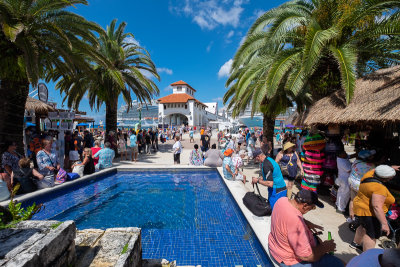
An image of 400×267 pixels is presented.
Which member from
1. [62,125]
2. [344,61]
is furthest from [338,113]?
[62,125]

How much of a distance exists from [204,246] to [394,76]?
6487 millimetres

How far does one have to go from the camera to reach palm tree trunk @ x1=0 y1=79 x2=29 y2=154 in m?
6.30

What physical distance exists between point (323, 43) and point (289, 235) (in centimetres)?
525

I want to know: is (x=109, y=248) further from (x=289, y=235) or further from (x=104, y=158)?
(x=104, y=158)

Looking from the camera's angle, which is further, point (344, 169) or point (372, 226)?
point (344, 169)

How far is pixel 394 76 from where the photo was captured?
5309 millimetres

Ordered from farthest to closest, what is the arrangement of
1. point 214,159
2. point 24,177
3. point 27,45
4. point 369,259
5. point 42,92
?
point 214,159 → point 42,92 → point 27,45 → point 24,177 → point 369,259

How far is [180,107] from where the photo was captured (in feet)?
163

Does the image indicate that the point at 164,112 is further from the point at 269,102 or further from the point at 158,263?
the point at 158,263

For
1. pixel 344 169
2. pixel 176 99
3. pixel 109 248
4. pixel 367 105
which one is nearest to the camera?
pixel 109 248

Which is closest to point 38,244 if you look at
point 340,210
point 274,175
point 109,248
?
point 109,248

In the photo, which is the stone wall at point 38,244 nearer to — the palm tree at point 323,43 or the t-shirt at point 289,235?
the t-shirt at point 289,235

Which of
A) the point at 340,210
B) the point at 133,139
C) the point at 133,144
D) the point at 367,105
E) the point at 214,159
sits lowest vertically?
the point at 340,210

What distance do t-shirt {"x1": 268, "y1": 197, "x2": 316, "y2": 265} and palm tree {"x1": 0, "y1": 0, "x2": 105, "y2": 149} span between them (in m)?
6.39
